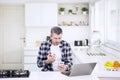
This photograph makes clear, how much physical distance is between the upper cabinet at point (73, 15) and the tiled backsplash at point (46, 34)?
0.16 m

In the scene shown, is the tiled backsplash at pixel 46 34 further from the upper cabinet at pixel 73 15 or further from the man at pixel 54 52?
the man at pixel 54 52

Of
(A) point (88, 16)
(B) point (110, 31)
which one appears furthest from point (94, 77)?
(A) point (88, 16)

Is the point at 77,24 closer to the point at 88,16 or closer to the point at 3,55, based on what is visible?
the point at 88,16

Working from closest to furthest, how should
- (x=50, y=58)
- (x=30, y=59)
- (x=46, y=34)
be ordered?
(x=50, y=58) < (x=30, y=59) < (x=46, y=34)

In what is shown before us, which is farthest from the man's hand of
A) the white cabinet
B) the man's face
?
the white cabinet

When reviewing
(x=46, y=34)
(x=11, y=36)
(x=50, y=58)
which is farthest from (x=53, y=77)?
(x=11, y=36)

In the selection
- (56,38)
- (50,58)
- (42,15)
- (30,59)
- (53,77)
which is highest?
(42,15)

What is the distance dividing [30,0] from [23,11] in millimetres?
716

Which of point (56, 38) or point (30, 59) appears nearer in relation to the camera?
point (56, 38)

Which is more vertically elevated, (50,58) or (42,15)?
(42,15)

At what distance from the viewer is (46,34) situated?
6980mm

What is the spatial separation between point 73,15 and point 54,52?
381 cm

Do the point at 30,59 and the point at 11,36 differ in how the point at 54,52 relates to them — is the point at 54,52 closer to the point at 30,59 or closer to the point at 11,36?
the point at 30,59

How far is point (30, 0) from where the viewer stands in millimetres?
6559
